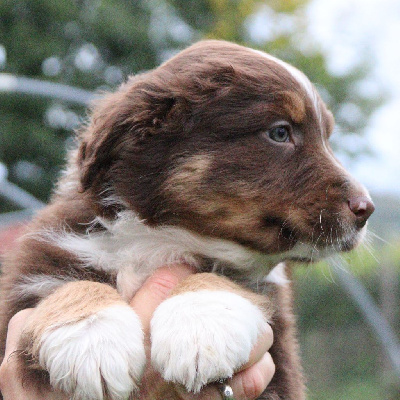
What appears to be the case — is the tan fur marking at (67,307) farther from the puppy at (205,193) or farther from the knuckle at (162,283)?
the knuckle at (162,283)

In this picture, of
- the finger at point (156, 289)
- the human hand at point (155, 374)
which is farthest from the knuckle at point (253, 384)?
the finger at point (156, 289)

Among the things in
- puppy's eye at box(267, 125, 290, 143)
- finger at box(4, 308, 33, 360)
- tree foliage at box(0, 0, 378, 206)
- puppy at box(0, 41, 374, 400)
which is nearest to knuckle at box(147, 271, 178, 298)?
puppy at box(0, 41, 374, 400)

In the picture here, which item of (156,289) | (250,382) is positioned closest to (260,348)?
(250,382)

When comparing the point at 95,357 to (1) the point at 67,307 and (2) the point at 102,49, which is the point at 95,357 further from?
(2) the point at 102,49

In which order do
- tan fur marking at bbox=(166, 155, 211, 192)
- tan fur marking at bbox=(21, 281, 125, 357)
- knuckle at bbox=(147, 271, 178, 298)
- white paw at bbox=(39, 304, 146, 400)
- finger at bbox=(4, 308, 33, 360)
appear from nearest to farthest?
white paw at bbox=(39, 304, 146, 400) → tan fur marking at bbox=(21, 281, 125, 357) → finger at bbox=(4, 308, 33, 360) → knuckle at bbox=(147, 271, 178, 298) → tan fur marking at bbox=(166, 155, 211, 192)

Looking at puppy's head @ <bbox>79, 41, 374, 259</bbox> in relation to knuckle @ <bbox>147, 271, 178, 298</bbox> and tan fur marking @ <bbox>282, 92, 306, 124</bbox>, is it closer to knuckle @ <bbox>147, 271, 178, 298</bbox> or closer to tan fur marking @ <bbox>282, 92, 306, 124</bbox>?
tan fur marking @ <bbox>282, 92, 306, 124</bbox>

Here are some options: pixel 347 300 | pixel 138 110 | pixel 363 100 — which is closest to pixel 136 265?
pixel 138 110
